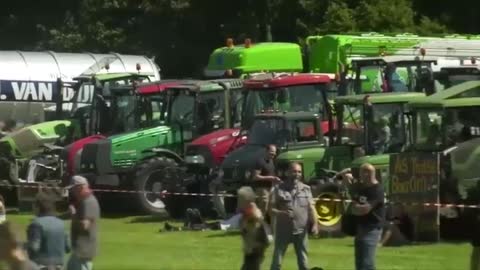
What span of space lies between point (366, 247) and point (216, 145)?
1277 centimetres

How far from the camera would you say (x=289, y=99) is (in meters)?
27.5

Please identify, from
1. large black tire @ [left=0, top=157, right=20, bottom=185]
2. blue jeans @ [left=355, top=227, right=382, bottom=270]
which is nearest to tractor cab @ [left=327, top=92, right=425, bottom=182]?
blue jeans @ [left=355, top=227, right=382, bottom=270]

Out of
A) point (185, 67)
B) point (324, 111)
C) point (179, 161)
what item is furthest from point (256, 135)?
point (185, 67)

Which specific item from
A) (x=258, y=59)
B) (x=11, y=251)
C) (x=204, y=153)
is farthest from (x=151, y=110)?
(x=11, y=251)

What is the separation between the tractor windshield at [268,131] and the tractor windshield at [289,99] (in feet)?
2.28

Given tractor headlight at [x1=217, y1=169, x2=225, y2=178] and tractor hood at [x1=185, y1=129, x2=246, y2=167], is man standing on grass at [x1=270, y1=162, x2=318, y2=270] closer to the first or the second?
tractor headlight at [x1=217, y1=169, x2=225, y2=178]

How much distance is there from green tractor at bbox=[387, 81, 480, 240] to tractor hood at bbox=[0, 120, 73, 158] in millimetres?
12994

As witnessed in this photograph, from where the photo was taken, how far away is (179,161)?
97.2 feet

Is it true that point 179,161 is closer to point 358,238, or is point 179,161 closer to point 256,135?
point 256,135

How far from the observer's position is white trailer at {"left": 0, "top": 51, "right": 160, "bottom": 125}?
1537 inches

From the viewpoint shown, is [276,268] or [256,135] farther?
[256,135]

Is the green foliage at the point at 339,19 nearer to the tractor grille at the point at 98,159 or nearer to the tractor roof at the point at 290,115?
the tractor grille at the point at 98,159

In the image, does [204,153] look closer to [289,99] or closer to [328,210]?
[289,99]

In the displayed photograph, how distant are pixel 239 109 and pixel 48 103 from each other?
1136 centimetres
